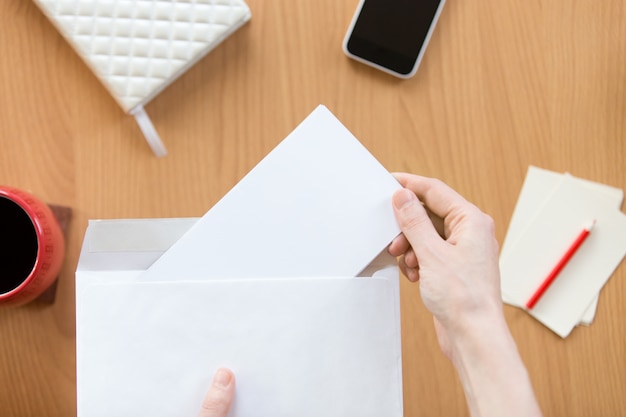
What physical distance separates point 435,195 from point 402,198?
0.16 ft

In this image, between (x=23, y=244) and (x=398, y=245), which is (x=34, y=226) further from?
(x=398, y=245)

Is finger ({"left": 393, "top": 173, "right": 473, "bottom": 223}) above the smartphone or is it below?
below

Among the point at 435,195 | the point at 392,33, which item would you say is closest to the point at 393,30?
the point at 392,33

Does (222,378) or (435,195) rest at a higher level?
(435,195)

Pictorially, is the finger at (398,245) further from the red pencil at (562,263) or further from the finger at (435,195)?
the red pencil at (562,263)

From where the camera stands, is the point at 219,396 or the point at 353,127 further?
the point at 353,127

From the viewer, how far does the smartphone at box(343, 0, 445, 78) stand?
1.68 ft

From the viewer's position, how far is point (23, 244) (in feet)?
1.42

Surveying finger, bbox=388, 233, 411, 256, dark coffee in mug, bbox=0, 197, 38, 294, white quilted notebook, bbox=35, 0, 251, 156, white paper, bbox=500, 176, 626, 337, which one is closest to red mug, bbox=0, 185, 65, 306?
dark coffee in mug, bbox=0, 197, 38, 294

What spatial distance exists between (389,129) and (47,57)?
0.33 meters

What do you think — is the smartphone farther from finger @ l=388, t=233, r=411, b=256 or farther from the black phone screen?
finger @ l=388, t=233, r=411, b=256

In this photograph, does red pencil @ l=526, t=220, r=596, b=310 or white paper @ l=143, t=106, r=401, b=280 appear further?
red pencil @ l=526, t=220, r=596, b=310

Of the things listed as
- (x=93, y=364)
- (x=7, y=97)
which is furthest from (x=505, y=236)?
(x=7, y=97)

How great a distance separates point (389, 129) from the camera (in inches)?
20.3
